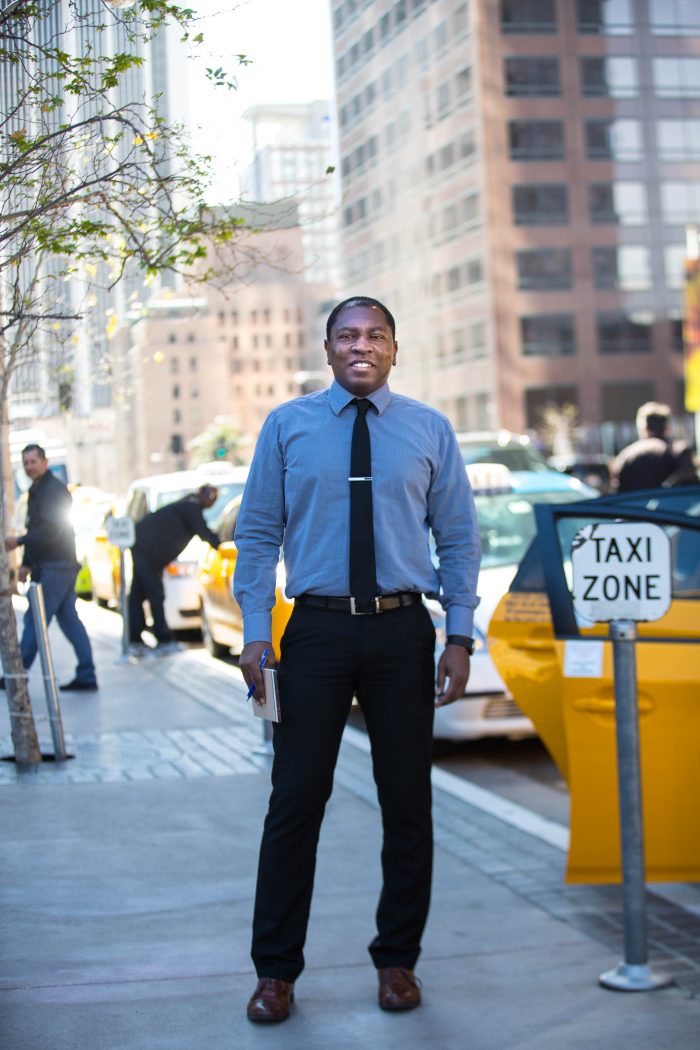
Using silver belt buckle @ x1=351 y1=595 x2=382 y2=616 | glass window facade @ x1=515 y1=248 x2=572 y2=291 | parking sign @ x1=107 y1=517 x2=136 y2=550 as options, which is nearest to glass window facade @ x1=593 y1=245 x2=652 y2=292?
glass window facade @ x1=515 y1=248 x2=572 y2=291

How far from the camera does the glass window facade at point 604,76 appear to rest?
9250cm

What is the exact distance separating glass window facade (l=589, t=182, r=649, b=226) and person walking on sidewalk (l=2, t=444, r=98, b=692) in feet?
276

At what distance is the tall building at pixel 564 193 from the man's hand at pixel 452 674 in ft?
283

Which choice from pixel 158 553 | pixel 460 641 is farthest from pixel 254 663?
pixel 158 553

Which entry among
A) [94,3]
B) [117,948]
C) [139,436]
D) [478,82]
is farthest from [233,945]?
[139,436]

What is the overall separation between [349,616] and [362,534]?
0.22 m

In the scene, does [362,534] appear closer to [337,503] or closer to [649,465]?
[337,503]

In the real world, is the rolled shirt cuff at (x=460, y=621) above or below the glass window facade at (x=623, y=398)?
below

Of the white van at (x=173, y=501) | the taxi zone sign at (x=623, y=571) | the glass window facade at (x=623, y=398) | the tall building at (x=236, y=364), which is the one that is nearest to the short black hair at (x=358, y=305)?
the taxi zone sign at (x=623, y=571)

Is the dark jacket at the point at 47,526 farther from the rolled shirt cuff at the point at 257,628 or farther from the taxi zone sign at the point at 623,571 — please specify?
the rolled shirt cuff at the point at 257,628

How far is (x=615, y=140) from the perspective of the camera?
9319cm

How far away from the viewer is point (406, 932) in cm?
441

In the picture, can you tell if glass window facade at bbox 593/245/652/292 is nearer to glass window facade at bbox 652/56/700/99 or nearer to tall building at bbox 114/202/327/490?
glass window facade at bbox 652/56/700/99

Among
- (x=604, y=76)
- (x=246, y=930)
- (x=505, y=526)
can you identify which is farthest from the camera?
(x=604, y=76)
